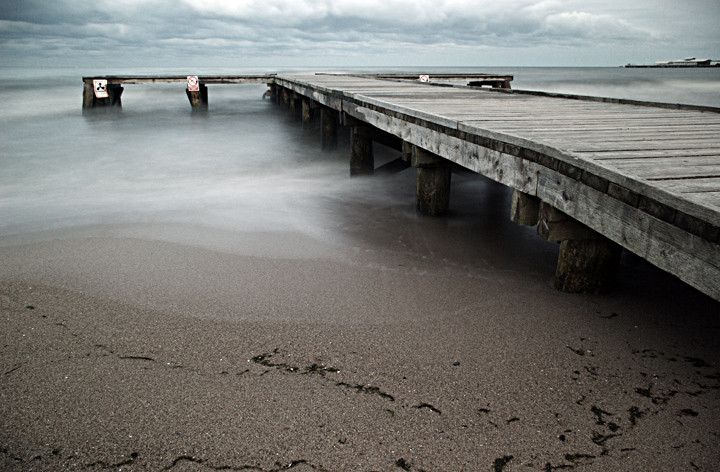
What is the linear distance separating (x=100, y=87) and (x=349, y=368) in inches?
751

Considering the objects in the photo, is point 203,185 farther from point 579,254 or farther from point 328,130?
point 579,254

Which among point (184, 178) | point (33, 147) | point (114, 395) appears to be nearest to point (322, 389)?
point (114, 395)

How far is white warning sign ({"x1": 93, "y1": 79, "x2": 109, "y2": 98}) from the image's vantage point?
17672 millimetres

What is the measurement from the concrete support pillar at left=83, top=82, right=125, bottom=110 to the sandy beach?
1710cm

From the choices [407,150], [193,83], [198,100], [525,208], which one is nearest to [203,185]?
[407,150]

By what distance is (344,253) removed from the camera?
4.14 m

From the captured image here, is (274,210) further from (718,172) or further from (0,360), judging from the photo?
(718,172)

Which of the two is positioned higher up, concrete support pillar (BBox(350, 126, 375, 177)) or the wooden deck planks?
the wooden deck planks

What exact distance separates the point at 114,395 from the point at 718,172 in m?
2.79

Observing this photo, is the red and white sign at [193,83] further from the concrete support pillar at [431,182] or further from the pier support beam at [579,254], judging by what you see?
the pier support beam at [579,254]

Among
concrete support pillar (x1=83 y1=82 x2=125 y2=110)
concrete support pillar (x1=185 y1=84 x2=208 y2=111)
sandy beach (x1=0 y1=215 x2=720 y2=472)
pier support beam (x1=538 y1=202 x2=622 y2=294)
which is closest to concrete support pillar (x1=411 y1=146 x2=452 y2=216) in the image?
sandy beach (x1=0 y1=215 x2=720 y2=472)

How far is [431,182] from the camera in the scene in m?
5.00

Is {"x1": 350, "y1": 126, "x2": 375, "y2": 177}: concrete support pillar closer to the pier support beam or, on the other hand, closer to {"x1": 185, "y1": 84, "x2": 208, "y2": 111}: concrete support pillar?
the pier support beam

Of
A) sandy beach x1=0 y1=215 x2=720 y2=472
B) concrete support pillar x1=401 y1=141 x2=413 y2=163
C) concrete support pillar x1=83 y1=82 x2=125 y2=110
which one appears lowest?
sandy beach x1=0 y1=215 x2=720 y2=472
